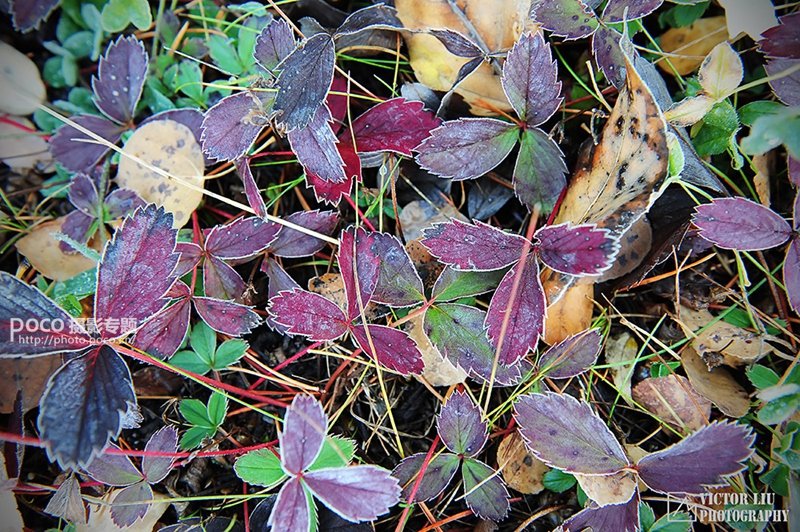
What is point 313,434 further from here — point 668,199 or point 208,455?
point 668,199

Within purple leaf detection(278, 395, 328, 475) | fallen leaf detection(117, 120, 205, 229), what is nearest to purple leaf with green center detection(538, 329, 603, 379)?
purple leaf detection(278, 395, 328, 475)

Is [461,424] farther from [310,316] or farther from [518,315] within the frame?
[310,316]

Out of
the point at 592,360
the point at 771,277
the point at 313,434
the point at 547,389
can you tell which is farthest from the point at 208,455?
the point at 771,277

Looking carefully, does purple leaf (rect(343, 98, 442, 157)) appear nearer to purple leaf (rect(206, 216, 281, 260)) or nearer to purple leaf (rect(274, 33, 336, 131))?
purple leaf (rect(274, 33, 336, 131))

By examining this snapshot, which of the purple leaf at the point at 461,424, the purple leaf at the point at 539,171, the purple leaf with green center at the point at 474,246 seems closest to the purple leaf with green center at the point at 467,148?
the purple leaf at the point at 539,171

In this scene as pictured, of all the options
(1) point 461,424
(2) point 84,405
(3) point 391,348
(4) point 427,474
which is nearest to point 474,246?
(3) point 391,348

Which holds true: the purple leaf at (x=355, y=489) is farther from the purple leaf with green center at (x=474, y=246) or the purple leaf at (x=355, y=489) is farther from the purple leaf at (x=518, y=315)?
the purple leaf with green center at (x=474, y=246)
